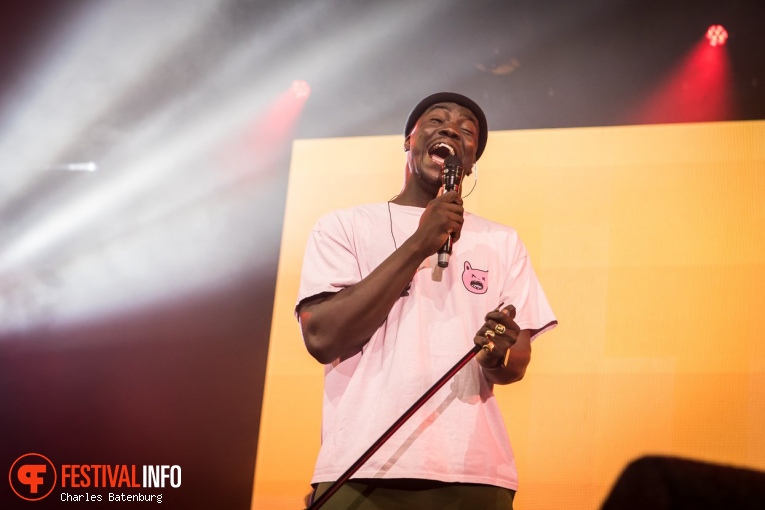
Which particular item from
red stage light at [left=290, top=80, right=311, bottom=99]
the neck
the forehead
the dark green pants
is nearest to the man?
the dark green pants

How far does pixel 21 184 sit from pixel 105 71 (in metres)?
0.65

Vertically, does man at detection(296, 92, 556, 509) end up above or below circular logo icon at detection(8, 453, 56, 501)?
above

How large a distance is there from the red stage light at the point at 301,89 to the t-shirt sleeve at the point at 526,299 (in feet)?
5.44

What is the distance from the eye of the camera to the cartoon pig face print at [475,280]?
85.8 inches

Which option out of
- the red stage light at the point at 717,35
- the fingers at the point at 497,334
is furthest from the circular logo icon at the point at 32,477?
the red stage light at the point at 717,35

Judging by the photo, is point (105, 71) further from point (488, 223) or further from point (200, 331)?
point (488, 223)

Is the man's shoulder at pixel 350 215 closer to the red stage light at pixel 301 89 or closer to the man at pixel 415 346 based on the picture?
the man at pixel 415 346

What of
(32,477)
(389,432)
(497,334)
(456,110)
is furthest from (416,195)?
(32,477)

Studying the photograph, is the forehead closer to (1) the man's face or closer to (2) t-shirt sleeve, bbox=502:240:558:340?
(1) the man's face

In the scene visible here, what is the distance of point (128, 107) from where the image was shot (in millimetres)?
3777

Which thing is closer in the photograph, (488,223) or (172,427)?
(488,223)

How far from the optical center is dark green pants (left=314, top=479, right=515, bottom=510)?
189 centimetres

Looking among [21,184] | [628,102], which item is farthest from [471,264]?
[21,184]

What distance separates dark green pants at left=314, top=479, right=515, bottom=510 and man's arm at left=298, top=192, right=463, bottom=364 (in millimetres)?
312
